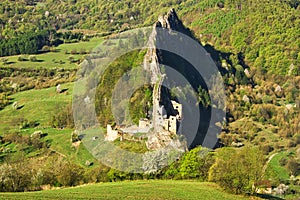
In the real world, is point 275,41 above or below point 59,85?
above

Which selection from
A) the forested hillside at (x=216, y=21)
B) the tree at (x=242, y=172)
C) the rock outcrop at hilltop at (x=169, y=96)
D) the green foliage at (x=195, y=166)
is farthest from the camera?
the forested hillside at (x=216, y=21)

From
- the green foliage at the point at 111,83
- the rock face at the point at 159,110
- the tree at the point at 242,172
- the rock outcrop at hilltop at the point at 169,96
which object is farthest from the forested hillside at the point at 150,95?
the rock outcrop at hilltop at the point at 169,96

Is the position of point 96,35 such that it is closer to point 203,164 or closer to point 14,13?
point 14,13

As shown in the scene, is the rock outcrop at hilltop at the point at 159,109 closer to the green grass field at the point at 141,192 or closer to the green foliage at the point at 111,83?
the green foliage at the point at 111,83

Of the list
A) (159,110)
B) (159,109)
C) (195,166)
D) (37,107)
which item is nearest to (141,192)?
(195,166)

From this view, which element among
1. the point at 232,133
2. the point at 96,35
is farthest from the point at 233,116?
the point at 96,35

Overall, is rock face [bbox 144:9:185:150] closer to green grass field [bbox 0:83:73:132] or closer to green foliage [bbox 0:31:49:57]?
green grass field [bbox 0:83:73:132]
